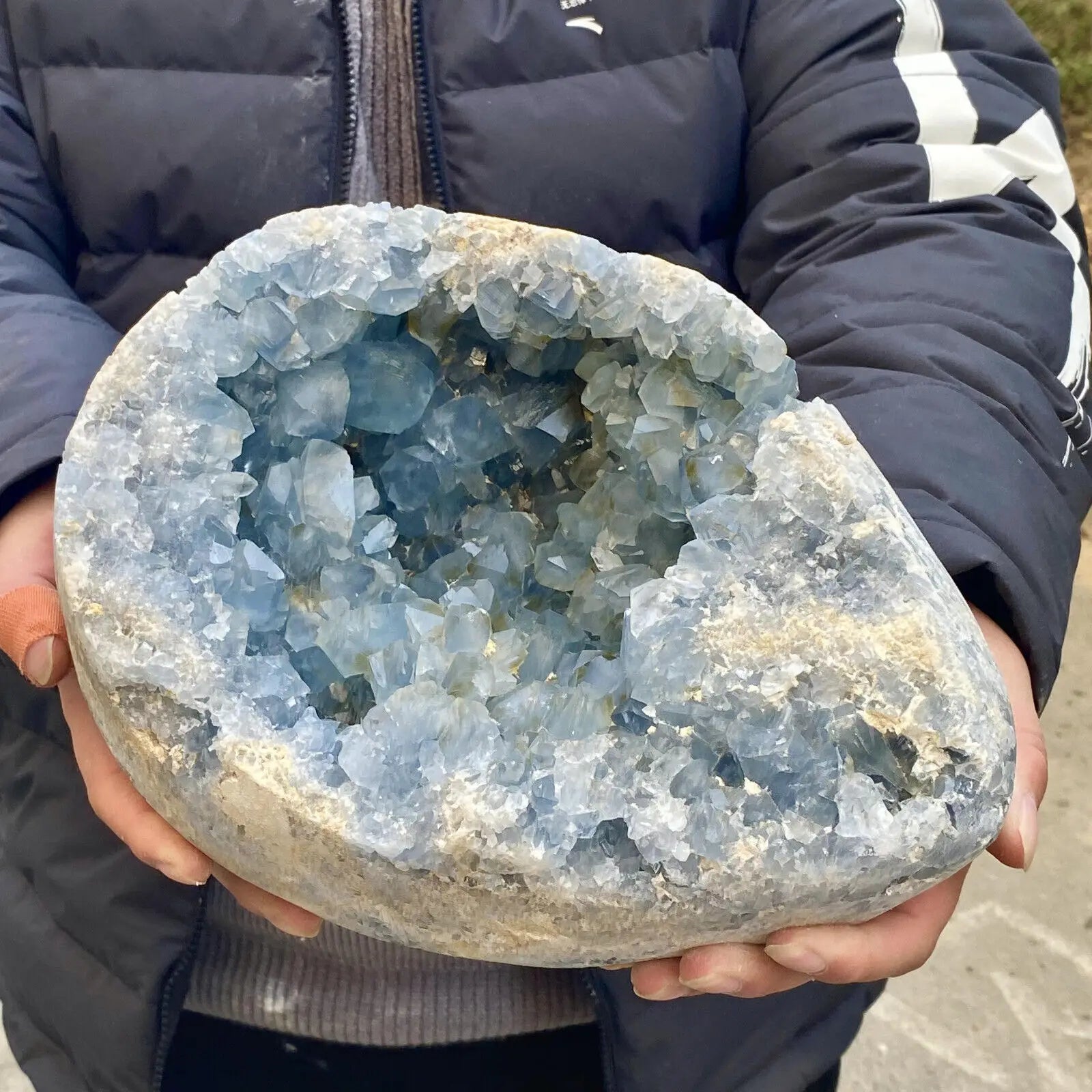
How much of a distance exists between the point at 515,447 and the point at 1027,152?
0.43 meters

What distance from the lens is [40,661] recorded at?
0.49 m

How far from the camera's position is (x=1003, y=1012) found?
111 cm

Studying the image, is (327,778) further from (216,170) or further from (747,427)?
(216,170)

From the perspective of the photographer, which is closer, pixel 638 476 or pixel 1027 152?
pixel 638 476

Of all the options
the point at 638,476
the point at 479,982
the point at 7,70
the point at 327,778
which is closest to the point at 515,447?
the point at 638,476

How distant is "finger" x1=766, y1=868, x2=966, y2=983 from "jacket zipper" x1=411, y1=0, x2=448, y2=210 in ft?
1.60

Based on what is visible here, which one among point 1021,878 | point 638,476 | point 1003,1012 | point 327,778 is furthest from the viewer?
point 1021,878

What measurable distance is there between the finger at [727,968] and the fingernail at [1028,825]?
5.4 inches

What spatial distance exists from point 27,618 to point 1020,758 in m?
0.48

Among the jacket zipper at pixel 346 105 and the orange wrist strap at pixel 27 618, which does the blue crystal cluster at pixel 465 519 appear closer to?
the orange wrist strap at pixel 27 618

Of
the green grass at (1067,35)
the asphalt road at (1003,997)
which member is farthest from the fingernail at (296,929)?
the green grass at (1067,35)

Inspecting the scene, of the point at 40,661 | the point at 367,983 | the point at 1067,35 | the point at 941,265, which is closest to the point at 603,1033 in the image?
the point at 367,983

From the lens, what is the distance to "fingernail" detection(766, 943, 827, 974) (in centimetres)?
43

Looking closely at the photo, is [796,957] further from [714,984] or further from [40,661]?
[40,661]
